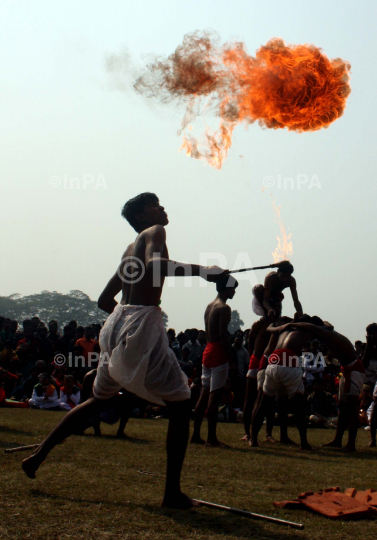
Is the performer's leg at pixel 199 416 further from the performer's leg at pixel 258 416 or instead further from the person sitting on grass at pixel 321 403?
the person sitting on grass at pixel 321 403

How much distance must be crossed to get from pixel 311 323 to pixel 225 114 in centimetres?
386

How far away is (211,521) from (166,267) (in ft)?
5.13

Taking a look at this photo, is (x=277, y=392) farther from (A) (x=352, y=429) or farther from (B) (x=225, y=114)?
(B) (x=225, y=114)

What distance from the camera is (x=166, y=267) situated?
3.69m

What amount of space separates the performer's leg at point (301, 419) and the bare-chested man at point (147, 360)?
387cm

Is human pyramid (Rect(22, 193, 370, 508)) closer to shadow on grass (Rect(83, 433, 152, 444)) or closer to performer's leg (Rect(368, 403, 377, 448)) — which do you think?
shadow on grass (Rect(83, 433, 152, 444))

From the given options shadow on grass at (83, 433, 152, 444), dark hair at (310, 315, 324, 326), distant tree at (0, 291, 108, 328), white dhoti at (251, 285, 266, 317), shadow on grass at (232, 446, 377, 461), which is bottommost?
shadow on grass at (83, 433, 152, 444)

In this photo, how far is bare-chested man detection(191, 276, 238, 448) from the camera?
7.39m

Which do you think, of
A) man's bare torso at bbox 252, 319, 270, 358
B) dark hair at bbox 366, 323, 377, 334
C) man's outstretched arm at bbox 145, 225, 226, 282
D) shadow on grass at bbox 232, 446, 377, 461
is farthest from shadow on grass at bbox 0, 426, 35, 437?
dark hair at bbox 366, 323, 377, 334

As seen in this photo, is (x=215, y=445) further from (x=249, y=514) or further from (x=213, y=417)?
(x=249, y=514)

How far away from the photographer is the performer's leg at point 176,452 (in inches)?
139

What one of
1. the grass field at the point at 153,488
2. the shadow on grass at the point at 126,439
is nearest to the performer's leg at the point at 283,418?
the grass field at the point at 153,488

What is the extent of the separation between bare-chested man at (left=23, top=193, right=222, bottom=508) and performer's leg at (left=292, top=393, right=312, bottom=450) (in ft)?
12.7

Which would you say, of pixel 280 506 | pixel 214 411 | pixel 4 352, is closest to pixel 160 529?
pixel 280 506
